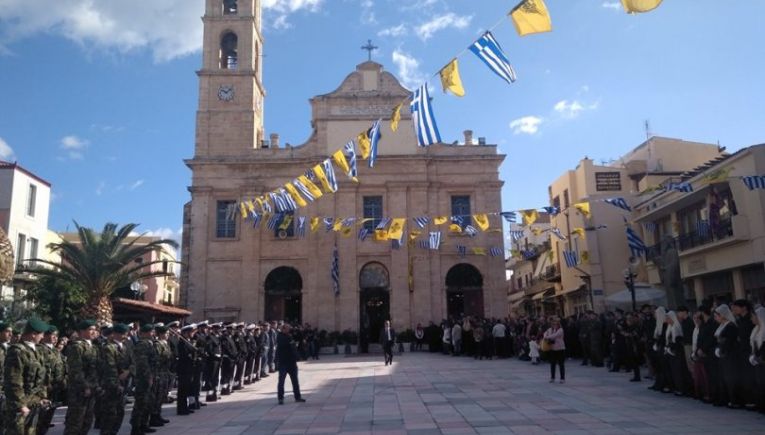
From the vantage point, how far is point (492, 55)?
11.3 m

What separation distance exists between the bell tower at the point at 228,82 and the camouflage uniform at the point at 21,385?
91.2 ft

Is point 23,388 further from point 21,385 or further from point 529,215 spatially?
point 529,215

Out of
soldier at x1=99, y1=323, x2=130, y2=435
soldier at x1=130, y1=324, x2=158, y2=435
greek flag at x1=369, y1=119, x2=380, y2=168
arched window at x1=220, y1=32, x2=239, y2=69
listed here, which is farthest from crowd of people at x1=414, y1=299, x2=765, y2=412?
arched window at x1=220, y1=32, x2=239, y2=69

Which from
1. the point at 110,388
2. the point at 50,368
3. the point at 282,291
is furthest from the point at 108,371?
the point at 282,291

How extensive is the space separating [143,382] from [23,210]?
91.8ft

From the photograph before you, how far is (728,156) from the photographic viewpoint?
75.7ft

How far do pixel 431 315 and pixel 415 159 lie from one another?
8367mm

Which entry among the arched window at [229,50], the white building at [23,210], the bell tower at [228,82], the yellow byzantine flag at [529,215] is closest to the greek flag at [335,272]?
the bell tower at [228,82]

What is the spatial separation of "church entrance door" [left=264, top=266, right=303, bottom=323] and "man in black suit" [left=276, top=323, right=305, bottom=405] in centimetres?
2045

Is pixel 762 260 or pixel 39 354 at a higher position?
pixel 762 260

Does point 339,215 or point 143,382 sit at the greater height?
point 339,215

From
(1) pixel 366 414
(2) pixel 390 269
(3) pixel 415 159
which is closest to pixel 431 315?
(2) pixel 390 269

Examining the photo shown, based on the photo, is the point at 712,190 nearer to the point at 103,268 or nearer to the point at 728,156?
the point at 728,156

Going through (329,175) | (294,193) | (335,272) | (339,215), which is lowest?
(335,272)
